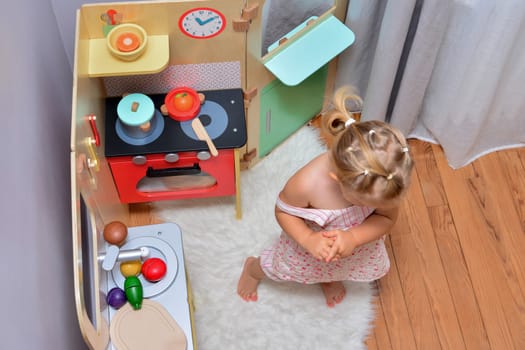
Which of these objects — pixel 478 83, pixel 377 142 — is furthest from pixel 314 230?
pixel 478 83

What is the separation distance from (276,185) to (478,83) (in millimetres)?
614

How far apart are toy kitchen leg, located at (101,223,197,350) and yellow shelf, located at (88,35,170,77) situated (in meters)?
0.35

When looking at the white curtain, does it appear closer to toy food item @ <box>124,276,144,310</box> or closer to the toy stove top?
the toy stove top

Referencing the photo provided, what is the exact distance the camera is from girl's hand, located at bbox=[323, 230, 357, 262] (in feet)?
4.03

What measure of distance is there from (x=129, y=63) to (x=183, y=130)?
208mm

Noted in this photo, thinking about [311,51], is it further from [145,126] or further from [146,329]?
[146,329]

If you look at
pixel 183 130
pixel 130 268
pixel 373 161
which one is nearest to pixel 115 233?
pixel 130 268

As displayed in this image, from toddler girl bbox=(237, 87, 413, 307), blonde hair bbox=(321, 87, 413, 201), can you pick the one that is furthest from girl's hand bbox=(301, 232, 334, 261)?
blonde hair bbox=(321, 87, 413, 201)

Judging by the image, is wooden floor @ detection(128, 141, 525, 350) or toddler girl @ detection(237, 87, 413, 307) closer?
toddler girl @ detection(237, 87, 413, 307)

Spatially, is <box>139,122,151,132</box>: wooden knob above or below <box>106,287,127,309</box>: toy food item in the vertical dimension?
above

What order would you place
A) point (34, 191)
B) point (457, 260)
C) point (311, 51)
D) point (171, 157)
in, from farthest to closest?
point (457, 260), point (311, 51), point (171, 157), point (34, 191)

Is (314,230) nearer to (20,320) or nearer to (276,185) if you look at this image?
(276,185)

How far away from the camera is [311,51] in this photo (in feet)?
5.27

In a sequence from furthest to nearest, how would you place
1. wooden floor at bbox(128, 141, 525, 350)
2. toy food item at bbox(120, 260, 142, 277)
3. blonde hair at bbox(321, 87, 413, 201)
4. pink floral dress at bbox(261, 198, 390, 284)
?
wooden floor at bbox(128, 141, 525, 350)
pink floral dress at bbox(261, 198, 390, 284)
toy food item at bbox(120, 260, 142, 277)
blonde hair at bbox(321, 87, 413, 201)
